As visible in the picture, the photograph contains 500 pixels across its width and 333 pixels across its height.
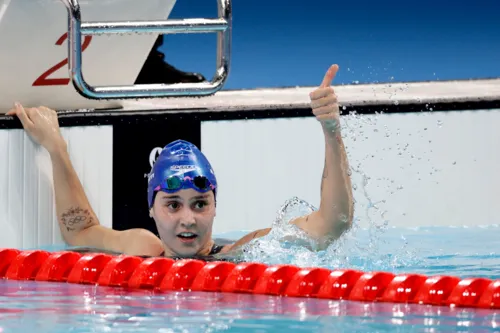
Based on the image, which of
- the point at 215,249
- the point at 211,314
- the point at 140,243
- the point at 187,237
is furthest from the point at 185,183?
the point at 211,314

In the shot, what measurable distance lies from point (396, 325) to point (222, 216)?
6.67ft

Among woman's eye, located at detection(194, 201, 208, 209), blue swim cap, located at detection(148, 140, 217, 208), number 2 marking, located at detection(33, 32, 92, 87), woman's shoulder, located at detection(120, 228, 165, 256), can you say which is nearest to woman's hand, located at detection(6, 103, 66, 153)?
number 2 marking, located at detection(33, 32, 92, 87)

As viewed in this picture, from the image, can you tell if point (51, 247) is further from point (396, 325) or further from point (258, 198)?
point (396, 325)

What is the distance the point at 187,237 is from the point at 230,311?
78 centimetres

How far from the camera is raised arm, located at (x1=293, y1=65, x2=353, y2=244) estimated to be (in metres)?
3.21

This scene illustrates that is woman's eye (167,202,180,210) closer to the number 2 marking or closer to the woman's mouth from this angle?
the woman's mouth

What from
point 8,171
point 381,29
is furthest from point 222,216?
point 381,29

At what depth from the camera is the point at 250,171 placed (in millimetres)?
4469

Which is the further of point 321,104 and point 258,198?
point 258,198

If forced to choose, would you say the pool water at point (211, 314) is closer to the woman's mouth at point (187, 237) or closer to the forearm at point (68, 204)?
the woman's mouth at point (187, 237)

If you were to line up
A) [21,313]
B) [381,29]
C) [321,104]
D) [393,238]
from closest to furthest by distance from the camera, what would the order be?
[21,313]
[321,104]
[393,238]
[381,29]

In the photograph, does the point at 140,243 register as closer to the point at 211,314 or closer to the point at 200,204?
the point at 200,204

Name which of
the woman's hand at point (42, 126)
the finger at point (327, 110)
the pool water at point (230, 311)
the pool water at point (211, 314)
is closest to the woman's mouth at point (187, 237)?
the pool water at point (230, 311)

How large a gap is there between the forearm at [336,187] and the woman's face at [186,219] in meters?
0.42
